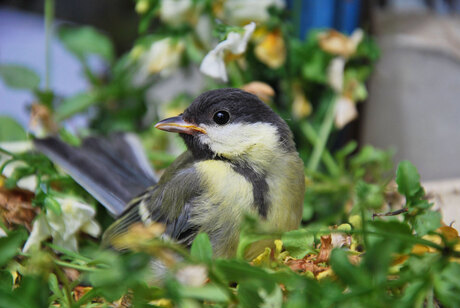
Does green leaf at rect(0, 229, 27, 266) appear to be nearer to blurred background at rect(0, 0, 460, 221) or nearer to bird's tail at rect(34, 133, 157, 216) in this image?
bird's tail at rect(34, 133, 157, 216)

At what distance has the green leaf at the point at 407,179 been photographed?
0.72 metres

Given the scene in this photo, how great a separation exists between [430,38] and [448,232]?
1.02 m

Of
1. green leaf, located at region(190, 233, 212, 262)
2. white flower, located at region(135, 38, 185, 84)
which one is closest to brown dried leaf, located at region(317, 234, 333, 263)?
green leaf, located at region(190, 233, 212, 262)

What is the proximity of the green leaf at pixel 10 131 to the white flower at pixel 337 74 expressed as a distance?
884mm

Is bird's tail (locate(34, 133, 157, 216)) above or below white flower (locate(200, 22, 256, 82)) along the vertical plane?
below

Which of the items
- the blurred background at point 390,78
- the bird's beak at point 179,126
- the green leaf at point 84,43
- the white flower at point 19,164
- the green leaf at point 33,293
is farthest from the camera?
the green leaf at point 84,43

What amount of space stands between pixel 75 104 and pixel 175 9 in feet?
1.59

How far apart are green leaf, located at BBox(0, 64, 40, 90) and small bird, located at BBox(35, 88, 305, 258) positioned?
26.4 inches

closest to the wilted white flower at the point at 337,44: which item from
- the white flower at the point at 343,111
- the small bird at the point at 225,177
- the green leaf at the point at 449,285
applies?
the white flower at the point at 343,111

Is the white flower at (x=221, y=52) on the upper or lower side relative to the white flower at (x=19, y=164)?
upper

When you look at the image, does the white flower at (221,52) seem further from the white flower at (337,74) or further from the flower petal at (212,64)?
the white flower at (337,74)

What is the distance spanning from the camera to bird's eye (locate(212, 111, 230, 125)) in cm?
94

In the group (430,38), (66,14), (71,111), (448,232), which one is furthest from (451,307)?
(66,14)

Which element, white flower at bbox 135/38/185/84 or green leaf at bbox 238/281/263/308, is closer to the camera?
green leaf at bbox 238/281/263/308
